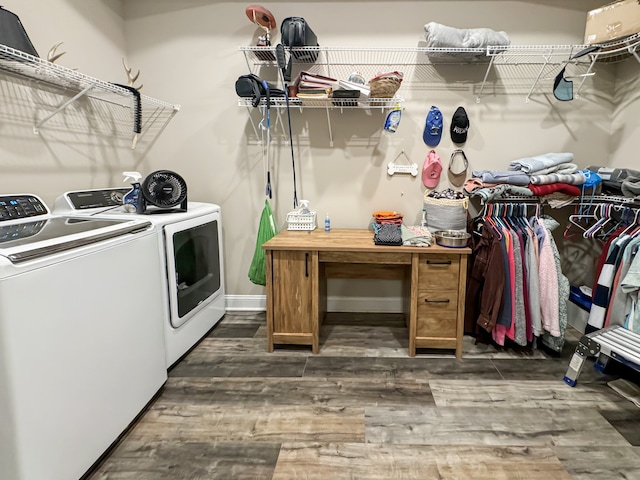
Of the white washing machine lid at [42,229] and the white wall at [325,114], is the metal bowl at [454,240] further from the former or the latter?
the white washing machine lid at [42,229]

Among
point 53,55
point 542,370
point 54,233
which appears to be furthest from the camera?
point 542,370

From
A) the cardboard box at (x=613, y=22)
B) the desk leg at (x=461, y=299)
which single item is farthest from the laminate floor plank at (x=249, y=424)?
the cardboard box at (x=613, y=22)

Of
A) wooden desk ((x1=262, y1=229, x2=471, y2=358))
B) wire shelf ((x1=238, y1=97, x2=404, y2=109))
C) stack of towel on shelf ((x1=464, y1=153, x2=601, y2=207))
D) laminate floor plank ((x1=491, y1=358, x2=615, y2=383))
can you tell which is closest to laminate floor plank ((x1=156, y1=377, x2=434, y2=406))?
wooden desk ((x1=262, y1=229, x2=471, y2=358))

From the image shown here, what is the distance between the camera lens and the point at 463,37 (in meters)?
2.29

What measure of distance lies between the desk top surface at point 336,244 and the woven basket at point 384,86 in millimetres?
986

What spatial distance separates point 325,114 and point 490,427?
2269 mm

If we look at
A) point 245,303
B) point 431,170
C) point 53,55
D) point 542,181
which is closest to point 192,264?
point 245,303

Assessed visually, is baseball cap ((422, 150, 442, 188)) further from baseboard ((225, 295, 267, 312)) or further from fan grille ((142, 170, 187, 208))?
fan grille ((142, 170, 187, 208))

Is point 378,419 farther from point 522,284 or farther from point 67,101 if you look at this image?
point 67,101

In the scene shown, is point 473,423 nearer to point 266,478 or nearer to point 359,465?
point 359,465

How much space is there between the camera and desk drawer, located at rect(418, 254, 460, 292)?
6.92ft

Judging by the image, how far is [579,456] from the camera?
143 centimetres

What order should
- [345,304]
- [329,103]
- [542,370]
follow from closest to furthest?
[542,370]
[329,103]
[345,304]

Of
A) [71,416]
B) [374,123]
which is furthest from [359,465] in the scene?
[374,123]
